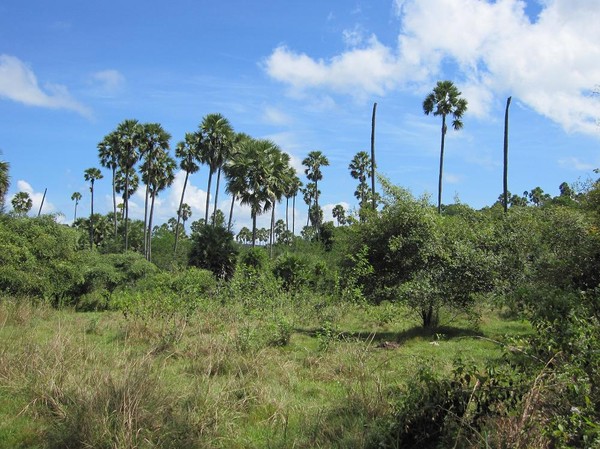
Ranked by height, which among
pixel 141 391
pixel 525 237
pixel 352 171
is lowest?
pixel 141 391

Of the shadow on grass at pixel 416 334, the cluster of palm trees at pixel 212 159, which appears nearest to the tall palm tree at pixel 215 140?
the cluster of palm trees at pixel 212 159

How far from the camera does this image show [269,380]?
7.56 metres

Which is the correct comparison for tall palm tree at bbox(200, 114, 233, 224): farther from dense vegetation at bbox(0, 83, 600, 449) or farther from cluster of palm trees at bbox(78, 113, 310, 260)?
dense vegetation at bbox(0, 83, 600, 449)

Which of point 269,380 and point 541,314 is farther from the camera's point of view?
point 269,380

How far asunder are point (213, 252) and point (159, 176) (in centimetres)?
1840

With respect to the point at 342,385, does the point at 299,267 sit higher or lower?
higher

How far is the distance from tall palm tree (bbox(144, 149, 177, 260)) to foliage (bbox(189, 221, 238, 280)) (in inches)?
604

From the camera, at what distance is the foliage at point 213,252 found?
31.2 meters

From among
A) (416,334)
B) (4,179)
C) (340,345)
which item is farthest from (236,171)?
(340,345)

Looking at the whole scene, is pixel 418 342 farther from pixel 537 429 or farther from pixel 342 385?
pixel 537 429

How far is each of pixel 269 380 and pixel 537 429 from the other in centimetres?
453

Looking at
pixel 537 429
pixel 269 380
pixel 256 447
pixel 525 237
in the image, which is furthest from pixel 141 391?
pixel 525 237

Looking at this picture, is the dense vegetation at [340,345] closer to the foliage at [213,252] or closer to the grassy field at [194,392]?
the grassy field at [194,392]

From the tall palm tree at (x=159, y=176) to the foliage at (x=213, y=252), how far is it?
15354mm
